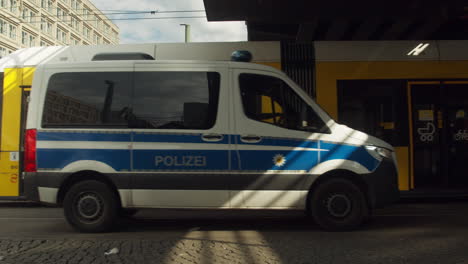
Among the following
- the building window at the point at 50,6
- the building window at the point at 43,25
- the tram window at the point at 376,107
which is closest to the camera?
the tram window at the point at 376,107

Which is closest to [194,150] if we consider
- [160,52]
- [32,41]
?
[160,52]

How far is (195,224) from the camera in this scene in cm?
648

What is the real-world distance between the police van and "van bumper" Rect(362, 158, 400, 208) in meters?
0.01

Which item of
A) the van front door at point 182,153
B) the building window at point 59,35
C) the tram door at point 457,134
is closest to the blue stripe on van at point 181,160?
the van front door at point 182,153

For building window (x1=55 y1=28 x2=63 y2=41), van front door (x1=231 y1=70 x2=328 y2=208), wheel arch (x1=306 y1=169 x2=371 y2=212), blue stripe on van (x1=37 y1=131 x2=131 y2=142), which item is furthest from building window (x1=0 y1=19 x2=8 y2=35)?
wheel arch (x1=306 y1=169 x2=371 y2=212)

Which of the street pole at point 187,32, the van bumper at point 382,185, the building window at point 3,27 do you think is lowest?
the van bumper at point 382,185

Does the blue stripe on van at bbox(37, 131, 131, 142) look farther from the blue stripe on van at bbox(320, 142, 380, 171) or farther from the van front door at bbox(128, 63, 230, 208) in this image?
the blue stripe on van at bbox(320, 142, 380, 171)

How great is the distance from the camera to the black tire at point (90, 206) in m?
5.61

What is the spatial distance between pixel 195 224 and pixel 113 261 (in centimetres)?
236

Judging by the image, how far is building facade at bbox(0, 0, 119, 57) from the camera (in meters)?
53.8

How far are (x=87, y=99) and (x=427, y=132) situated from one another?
6.49 metres

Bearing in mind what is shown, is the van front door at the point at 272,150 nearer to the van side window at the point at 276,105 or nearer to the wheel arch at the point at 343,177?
the van side window at the point at 276,105

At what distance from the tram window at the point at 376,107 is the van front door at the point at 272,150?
286cm

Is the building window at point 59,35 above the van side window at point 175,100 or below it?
above
